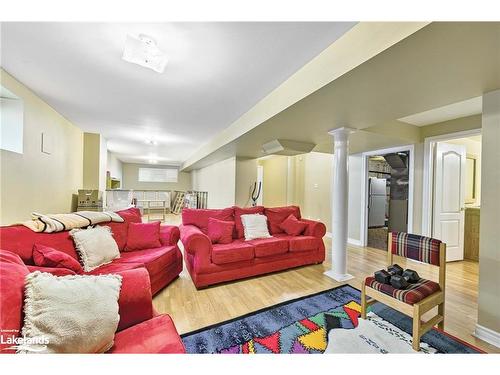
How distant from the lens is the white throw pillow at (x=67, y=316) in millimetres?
817

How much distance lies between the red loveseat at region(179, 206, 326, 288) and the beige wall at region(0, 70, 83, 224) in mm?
1881

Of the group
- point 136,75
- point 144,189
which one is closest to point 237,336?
point 136,75

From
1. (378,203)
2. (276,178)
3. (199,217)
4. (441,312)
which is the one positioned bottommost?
(441,312)

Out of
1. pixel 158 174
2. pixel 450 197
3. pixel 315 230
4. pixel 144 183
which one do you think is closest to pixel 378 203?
pixel 450 197

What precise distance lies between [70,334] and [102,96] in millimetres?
2929

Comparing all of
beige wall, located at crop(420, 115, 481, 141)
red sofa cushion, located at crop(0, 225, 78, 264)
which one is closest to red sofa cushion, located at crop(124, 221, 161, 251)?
red sofa cushion, located at crop(0, 225, 78, 264)

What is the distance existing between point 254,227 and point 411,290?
1928 millimetres

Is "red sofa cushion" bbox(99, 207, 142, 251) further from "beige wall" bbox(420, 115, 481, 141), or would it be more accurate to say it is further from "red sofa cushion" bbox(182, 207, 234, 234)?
"beige wall" bbox(420, 115, 481, 141)

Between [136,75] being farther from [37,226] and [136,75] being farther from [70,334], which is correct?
[70,334]

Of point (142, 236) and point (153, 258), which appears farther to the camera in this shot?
point (142, 236)

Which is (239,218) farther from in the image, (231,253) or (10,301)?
(10,301)

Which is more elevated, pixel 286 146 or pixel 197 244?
pixel 286 146

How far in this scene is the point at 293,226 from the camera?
334cm
